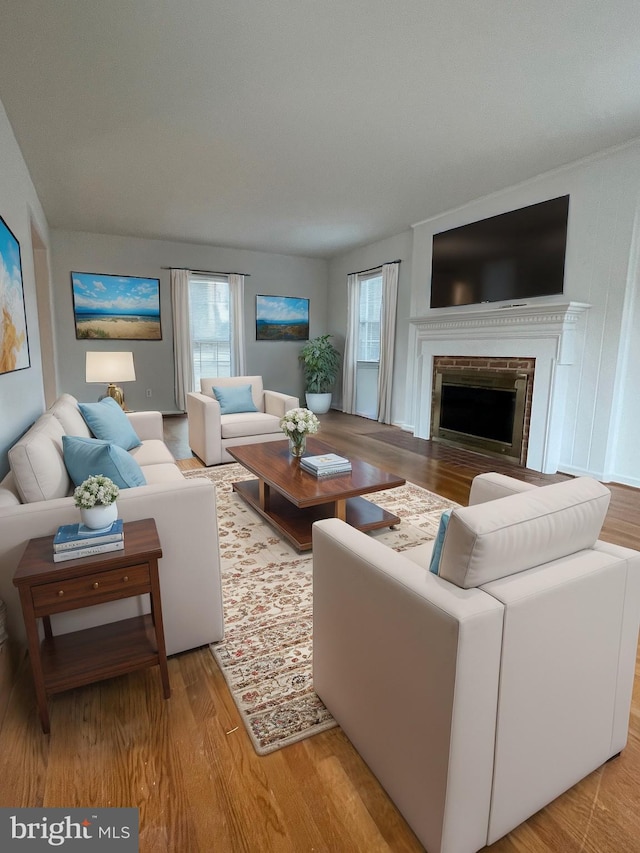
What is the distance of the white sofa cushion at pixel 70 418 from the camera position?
2496 millimetres

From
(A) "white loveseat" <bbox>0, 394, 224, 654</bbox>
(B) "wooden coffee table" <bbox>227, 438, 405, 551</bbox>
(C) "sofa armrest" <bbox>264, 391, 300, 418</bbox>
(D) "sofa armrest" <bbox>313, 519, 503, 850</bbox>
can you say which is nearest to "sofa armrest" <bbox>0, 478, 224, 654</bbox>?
(A) "white loveseat" <bbox>0, 394, 224, 654</bbox>

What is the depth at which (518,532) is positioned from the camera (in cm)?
104

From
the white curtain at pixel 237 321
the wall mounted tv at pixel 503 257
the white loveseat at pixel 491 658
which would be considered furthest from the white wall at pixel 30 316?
the wall mounted tv at pixel 503 257

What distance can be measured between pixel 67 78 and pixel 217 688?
3430 millimetres

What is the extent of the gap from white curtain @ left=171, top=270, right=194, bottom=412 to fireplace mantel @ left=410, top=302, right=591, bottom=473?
408cm

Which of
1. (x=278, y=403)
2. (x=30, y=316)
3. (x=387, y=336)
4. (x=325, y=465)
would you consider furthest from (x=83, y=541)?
(x=387, y=336)

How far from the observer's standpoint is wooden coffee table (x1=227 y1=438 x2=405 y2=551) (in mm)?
2576

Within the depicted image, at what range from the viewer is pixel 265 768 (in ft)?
4.26

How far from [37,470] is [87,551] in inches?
17.9

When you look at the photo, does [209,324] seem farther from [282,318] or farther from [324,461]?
[324,461]

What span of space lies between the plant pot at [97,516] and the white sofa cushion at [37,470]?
296 millimetres

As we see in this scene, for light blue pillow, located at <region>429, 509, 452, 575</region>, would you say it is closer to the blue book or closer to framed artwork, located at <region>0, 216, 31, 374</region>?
the blue book

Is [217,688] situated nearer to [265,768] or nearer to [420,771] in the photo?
[265,768]

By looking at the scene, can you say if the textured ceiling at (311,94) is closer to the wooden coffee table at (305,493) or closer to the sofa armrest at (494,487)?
the sofa armrest at (494,487)
